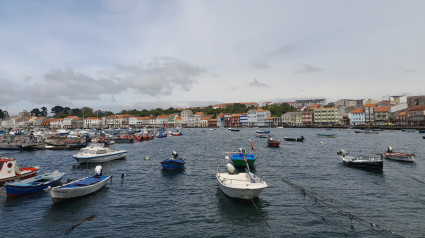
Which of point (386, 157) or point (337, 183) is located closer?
point (337, 183)

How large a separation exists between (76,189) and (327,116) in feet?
540

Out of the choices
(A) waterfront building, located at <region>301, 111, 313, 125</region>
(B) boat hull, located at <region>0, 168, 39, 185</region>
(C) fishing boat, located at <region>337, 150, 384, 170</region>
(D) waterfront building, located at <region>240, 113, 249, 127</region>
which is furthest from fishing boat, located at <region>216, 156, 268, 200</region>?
(D) waterfront building, located at <region>240, 113, 249, 127</region>

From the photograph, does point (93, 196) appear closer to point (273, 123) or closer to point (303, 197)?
point (303, 197)

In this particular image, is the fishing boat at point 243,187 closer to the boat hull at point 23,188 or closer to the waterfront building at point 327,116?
the boat hull at point 23,188

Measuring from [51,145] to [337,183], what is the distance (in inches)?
2325

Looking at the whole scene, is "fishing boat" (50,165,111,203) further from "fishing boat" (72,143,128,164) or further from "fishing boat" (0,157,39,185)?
"fishing boat" (72,143,128,164)

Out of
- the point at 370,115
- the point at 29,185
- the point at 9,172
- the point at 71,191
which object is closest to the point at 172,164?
the point at 71,191

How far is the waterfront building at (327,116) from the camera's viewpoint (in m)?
161

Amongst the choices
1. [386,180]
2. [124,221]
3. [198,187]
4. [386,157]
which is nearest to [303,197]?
[198,187]

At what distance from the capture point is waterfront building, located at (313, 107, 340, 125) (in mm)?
161375

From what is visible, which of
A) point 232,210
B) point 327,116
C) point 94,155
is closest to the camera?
point 232,210

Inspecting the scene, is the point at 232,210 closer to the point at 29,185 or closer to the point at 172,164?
the point at 172,164

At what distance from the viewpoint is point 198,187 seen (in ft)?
82.9

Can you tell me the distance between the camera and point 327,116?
16338cm
